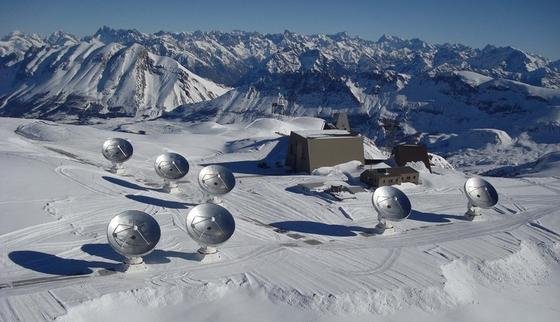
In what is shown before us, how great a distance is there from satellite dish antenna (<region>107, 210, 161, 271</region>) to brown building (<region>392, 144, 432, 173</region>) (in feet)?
171

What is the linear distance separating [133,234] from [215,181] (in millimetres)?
19088

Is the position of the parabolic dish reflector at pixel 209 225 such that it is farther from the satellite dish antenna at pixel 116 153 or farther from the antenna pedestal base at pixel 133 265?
Answer: the satellite dish antenna at pixel 116 153

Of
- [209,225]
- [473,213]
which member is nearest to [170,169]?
[209,225]

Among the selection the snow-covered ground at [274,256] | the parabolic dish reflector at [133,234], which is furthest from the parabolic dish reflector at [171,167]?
the parabolic dish reflector at [133,234]

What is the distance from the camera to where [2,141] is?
82.6 meters

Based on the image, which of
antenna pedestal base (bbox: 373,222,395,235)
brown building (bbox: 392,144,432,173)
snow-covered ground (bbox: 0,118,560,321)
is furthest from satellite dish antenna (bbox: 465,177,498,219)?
brown building (bbox: 392,144,432,173)

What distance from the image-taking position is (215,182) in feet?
192

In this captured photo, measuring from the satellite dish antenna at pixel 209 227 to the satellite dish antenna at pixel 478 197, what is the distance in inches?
1179

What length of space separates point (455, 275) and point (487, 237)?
1099cm

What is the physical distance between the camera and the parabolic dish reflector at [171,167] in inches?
2454

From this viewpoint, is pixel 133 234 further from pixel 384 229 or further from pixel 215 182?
pixel 384 229

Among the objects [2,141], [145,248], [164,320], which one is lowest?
[164,320]

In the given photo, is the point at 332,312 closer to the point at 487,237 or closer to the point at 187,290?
the point at 187,290

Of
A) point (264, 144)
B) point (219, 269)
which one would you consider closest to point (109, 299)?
point (219, 269)
